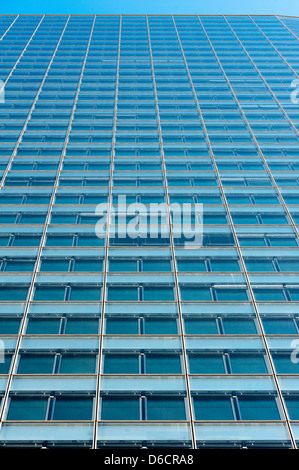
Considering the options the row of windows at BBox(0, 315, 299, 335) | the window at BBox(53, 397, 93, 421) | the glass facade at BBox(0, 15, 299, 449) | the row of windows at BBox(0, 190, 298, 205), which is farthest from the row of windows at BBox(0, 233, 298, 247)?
the window at BBox(53, 397, 93, 421)

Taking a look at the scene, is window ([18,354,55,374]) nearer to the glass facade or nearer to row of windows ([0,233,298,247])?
the glass facade

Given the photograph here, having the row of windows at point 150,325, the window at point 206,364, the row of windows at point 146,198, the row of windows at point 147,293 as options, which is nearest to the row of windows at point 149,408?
the window at point 206,364

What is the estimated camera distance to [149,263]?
2952 centimetres

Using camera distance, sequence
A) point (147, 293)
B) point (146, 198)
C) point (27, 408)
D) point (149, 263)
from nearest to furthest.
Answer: point (27, 408) < point (147, 293) < point (149, 263) < point (146, 198)

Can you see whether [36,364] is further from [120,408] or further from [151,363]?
[151,363]

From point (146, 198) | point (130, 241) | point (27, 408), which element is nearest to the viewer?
point (27, 408)

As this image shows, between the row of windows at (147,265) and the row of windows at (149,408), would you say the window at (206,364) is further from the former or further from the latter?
the row of windows at (147,265)

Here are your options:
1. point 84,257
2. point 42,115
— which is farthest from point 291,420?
point 42,115

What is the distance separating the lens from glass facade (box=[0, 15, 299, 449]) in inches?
830

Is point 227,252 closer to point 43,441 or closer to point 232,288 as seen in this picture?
point 232,288

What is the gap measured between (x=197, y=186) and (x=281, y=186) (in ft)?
22.5

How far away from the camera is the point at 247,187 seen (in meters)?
36.8

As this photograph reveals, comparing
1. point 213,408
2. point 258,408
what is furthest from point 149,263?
point 258,408

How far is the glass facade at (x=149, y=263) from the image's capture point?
69.2ft
